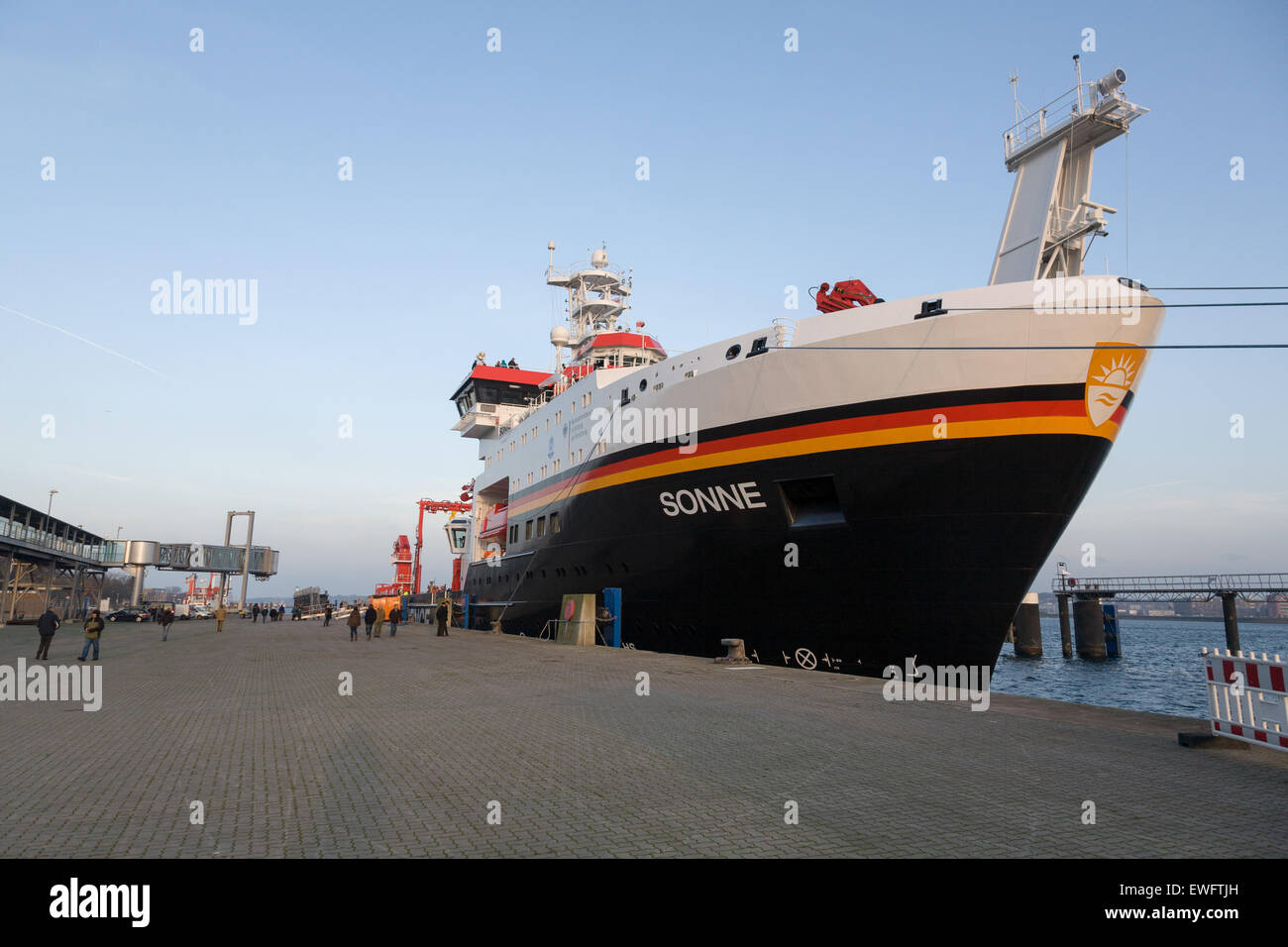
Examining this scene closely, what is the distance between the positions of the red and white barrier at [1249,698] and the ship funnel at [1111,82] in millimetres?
11546

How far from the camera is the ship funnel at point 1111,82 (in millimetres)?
13977

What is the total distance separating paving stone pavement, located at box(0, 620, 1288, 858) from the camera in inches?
192

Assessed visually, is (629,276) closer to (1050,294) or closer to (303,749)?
(1050,294)

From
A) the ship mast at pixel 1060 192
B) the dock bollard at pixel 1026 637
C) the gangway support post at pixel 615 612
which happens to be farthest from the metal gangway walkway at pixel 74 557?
the dock bollard at pixel 1026 637

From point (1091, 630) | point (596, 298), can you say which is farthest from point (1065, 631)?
point (596, 298)

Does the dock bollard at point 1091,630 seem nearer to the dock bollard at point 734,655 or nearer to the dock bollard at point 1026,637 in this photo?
the dock bollard at point 1026,637

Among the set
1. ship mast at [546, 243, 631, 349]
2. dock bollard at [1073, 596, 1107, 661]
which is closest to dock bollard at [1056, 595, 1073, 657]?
dock bollard at [1073, 596, 1107, 661]

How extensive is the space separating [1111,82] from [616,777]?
16.0m

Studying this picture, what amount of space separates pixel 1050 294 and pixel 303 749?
13235 mm

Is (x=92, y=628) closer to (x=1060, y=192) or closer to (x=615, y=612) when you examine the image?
(x=615, y=612)

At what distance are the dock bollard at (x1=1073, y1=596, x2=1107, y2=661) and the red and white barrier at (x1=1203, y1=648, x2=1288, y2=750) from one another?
151ft

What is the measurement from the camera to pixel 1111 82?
46.1 feet
